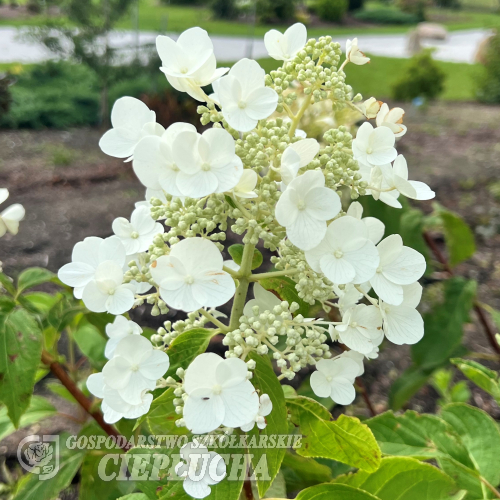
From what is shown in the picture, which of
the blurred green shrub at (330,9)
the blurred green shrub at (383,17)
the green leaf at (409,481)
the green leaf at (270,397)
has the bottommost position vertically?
the blurred green shrub at (383,17)

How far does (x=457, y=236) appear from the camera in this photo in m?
1.29

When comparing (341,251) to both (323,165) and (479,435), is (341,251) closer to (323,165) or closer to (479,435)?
(323,165)

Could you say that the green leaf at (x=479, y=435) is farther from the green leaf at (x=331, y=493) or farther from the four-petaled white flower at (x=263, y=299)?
the four-petaled white flower at (x=263, y=299)

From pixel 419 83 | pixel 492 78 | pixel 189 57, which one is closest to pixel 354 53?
pixel 189 57

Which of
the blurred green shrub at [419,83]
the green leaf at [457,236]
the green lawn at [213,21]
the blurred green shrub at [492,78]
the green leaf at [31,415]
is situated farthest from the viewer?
the blurred green shrub at [492,78]

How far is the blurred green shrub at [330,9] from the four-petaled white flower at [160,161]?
14.9 metres

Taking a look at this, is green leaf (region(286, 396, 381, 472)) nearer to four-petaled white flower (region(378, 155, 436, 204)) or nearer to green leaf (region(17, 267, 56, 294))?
four-petaled white flower (region(378, 155, 436, 204))

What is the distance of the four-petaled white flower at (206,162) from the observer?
1.43 ft

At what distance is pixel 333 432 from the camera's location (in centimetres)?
58

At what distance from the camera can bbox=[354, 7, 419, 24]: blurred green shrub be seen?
15430 millimetres

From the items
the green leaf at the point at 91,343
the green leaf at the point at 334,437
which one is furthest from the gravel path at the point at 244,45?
the green leaf at the point at 334,437

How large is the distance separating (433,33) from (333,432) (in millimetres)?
14579

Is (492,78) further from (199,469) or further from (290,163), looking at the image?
(199,469)

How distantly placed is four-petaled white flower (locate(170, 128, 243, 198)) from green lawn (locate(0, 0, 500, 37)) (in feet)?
14.7
